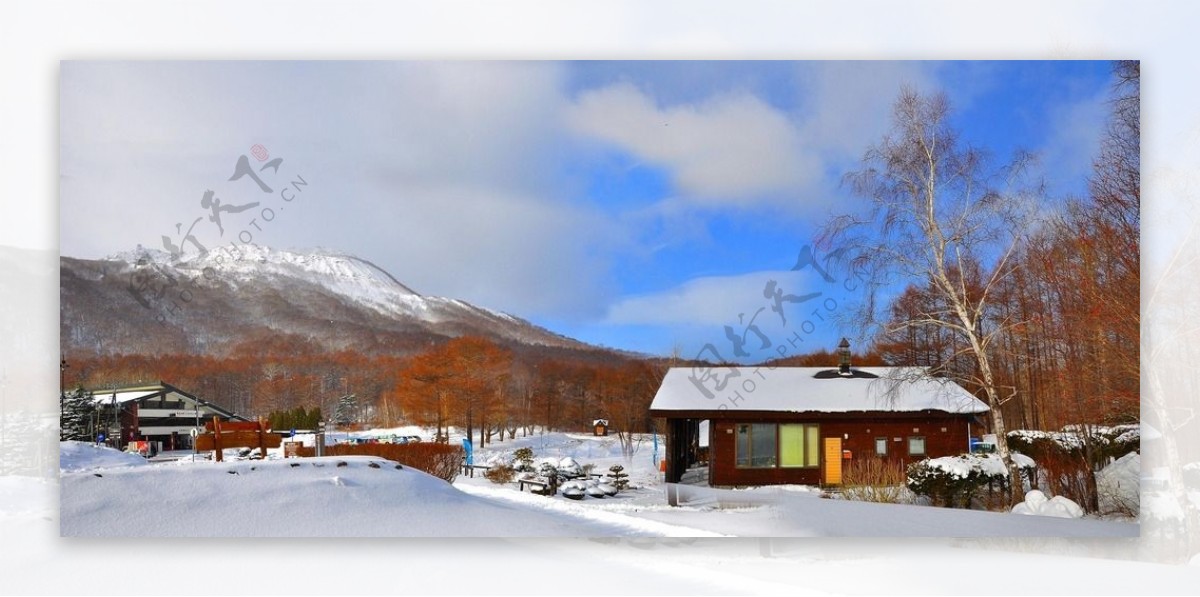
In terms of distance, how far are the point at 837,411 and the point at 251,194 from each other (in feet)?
16.8

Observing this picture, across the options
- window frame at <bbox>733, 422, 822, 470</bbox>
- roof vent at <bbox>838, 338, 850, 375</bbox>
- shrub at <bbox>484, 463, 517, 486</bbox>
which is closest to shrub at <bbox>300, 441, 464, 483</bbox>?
shrub at <bbox>484, 463, 517, 486</bbox>

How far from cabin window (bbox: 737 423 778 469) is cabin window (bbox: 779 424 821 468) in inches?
3.8

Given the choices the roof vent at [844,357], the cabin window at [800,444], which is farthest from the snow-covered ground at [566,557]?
the roof vent at [844,357]

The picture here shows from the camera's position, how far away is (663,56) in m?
6.01

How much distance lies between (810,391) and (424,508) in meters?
3.31

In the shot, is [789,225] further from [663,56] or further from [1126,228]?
[1126,228]

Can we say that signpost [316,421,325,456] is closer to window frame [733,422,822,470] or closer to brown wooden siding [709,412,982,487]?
brown wooden siding [709,412,982,487]

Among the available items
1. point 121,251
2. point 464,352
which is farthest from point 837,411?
point 121,251

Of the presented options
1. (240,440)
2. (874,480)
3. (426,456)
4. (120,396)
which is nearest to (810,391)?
(874,480)

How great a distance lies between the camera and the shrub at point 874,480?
641 cm

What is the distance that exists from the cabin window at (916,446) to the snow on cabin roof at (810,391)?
0.25 m

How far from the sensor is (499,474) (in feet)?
21.4

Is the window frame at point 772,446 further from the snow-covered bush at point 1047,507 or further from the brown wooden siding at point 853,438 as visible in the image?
the snow-covered bush at point 1047,507

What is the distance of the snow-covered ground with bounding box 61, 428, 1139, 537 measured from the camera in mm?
5930
